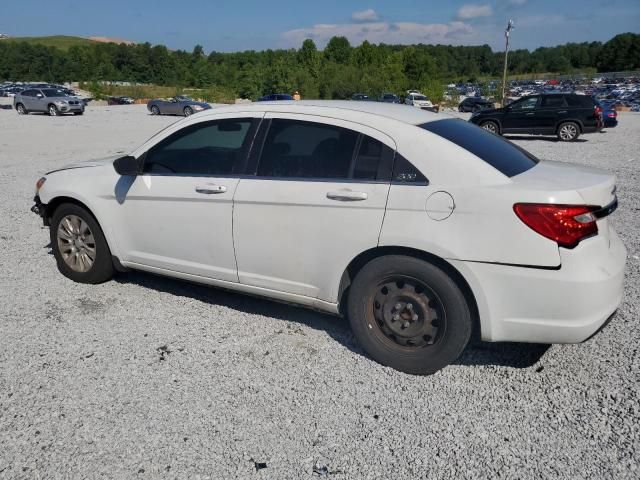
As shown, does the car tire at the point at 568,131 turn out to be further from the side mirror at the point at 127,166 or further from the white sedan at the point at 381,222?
the side mirror at the point at 127,166

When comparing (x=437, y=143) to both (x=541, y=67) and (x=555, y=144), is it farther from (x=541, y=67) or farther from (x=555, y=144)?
(x=541, y=67)

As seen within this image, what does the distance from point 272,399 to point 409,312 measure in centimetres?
98

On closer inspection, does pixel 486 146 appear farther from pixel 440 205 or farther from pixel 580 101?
pixel 580 101

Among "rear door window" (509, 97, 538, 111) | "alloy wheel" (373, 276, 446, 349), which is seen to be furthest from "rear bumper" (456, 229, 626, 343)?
"rear door window" (509, 97, 538, 111)

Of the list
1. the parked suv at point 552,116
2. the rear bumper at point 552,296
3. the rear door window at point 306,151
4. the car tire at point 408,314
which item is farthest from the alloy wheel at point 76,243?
the parked suv at point 552,116

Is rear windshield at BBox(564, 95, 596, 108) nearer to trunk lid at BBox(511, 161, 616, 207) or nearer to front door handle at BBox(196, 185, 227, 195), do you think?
trunk lid at BBox(511, 161, 616, 207)

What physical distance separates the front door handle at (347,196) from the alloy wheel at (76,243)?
2460mm

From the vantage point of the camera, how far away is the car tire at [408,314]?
3230 mm

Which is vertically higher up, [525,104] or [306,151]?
[306,151]

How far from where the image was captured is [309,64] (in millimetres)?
85812

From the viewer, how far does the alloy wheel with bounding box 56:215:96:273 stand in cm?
485

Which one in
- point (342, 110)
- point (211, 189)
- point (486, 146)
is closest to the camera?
point (486, 146)

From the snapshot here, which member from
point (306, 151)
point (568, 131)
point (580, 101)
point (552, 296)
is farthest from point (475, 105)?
point (552, 296)

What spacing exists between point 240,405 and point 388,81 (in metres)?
71.7
